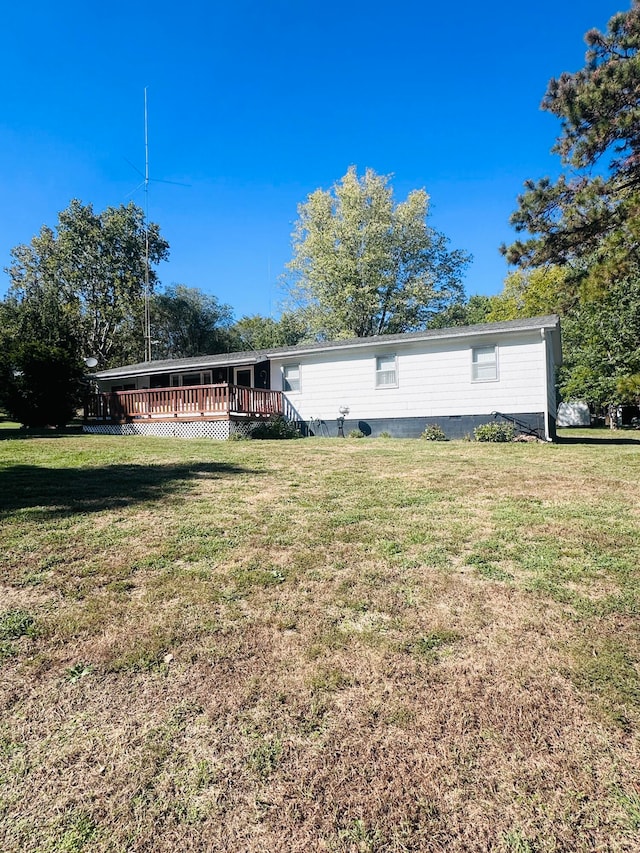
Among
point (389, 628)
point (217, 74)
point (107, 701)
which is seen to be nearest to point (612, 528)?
point (389, 628)

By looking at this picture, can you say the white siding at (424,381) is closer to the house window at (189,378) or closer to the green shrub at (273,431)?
the green shrub at (273,431)

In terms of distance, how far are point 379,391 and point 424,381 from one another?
1639mm

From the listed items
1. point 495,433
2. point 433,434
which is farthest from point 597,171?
point 433,434

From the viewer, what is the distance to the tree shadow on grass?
480 centimetres

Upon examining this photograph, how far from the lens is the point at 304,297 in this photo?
29.9m

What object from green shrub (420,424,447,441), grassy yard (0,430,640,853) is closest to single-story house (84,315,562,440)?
green shrub (420,424,447,441)

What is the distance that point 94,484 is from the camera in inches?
235

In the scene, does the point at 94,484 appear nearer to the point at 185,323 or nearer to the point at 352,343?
the point at 352,343

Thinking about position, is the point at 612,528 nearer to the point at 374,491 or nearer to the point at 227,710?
the point at 374,491

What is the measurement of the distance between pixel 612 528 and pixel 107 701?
166 inches

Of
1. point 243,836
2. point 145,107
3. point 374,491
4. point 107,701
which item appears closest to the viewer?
point 243,836

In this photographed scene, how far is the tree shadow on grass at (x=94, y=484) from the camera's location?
15.8ft

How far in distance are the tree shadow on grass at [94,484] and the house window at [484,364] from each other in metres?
9.58

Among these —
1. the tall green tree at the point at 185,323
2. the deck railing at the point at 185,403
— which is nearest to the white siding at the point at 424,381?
the deck railing at the point at 185,403
